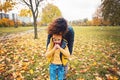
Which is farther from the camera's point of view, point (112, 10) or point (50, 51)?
point (112, 10)

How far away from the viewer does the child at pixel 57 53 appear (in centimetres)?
356

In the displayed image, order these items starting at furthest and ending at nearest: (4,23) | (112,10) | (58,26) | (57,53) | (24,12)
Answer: (4,23)
(112,10)
(24,12)
(57,53)
(58,26)

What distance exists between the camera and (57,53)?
3662 millimetres

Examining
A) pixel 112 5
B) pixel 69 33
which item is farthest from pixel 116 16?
pixel 69 33

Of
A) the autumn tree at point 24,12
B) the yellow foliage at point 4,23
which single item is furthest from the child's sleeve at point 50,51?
the yellow foliage at point 4,23

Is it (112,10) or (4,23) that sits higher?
(112,10)

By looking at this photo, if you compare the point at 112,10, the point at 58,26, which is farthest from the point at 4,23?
the point at 58,26

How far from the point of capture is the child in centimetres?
356

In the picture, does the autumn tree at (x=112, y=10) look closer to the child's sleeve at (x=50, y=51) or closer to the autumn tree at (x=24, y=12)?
the autumn tree at (x=24, y=12)

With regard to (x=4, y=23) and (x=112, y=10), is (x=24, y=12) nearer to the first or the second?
(x=112, y=10)

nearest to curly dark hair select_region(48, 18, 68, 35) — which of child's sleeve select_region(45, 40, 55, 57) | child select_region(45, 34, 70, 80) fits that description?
child select_region(45, 34, 70, 80)

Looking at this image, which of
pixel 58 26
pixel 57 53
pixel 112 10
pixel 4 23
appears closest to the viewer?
pixel 58 26

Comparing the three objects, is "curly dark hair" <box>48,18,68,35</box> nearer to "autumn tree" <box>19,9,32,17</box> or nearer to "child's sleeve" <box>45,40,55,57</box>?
"child's sleeve" <box>45,40,55,57</box>

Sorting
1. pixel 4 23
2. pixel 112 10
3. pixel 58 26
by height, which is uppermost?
pixel 112 10
